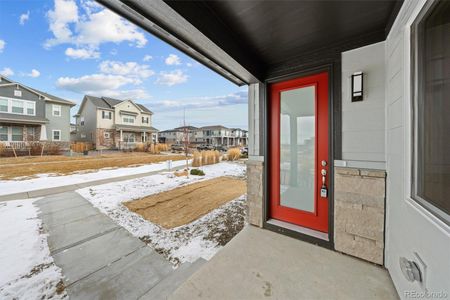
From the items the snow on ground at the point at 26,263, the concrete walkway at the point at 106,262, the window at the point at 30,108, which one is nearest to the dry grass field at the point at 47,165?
the snow on ground at the point at 26,263

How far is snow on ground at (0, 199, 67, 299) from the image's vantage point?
1551 millimetres

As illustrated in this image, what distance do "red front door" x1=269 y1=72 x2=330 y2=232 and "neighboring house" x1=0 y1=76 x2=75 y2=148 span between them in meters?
17.3

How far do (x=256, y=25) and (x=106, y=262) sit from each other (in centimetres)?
300

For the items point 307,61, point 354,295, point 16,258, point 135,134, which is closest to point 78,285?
point 16,258

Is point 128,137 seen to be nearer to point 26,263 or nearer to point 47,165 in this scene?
point 47,165

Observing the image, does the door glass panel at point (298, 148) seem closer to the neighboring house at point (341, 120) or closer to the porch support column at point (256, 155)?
the neighboring house at point (341, 120)

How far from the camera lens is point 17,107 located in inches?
512

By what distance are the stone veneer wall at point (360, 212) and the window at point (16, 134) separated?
2029cm

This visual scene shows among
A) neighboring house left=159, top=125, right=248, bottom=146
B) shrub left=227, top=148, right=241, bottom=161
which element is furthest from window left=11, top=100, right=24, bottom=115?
neighboring house left=159, top=125, right=248, bottom=146

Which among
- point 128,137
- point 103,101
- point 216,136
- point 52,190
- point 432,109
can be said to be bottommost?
point 52,190

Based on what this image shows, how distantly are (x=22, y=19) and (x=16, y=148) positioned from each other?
31.8 ft

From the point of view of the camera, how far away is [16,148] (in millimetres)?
11547

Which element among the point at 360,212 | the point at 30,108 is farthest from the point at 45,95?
the point at 360,212

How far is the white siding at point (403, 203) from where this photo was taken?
920 mm
